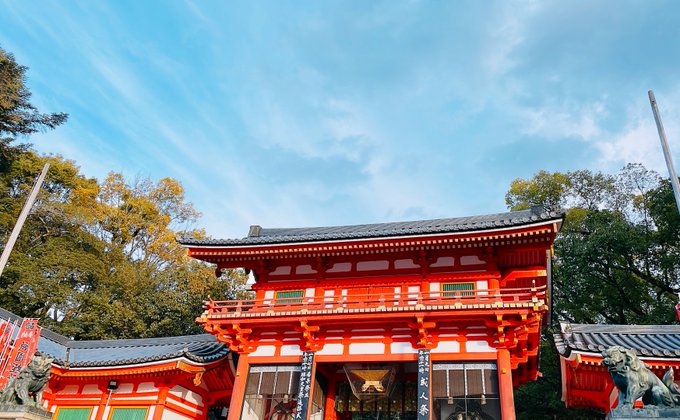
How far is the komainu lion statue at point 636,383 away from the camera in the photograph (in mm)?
7555

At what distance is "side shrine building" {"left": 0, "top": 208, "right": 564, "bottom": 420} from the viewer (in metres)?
12.8

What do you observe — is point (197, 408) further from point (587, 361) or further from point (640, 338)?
point (640, 338)

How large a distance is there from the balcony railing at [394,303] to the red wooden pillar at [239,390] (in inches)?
59.9

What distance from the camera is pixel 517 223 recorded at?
1307cm

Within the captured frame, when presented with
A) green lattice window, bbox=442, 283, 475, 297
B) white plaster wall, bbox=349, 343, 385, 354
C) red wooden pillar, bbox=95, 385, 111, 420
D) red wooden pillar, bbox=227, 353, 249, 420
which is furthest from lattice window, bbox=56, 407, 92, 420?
green lattice window, bbox=442, 283, 475, 297

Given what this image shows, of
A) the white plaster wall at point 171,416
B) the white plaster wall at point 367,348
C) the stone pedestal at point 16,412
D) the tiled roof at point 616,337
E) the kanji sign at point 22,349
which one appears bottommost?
the stone pedestal at point 16,412

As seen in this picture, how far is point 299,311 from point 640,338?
35.1ft

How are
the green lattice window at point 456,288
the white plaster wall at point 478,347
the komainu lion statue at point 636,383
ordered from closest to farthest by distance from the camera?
the komainu lion statue at point 636,383 → the white plaster wall at point 478,347 → the green lattice window at point 456,288

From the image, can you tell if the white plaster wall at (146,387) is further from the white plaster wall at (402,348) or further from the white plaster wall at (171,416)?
the white plaster wall at (402,348)

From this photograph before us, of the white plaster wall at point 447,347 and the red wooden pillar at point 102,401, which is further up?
the white plaster wall at point 447,347

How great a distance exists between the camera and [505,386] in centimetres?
1222

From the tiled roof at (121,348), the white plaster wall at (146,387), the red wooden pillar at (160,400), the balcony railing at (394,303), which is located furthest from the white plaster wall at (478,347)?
the white plaster wall at (146,387)

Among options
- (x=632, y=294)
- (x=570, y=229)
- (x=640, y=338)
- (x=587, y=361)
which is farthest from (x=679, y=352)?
(x=570, y=229)

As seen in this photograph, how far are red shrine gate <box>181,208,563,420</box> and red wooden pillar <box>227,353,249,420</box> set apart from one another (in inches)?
1.2
